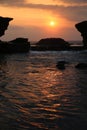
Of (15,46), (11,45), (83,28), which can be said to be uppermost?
(83,28)

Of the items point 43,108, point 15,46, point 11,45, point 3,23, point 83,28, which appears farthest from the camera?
point 83,28

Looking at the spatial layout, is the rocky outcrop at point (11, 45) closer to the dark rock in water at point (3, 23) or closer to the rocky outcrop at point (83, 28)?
the dark rock in water at point (3, 23)

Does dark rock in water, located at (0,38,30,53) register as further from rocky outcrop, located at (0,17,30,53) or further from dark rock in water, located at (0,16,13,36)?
dark rock in water, located at (0,16,13,36)

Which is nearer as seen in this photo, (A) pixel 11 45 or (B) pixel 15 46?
(A) pixel 11 45

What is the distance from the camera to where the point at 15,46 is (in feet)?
292

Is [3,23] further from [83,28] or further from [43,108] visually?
[43,108]

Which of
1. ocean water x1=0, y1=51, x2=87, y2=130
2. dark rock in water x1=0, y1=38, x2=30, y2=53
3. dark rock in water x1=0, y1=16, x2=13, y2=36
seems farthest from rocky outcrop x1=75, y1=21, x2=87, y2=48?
ocean water x1=0, y1=51, x2=87, y2=130

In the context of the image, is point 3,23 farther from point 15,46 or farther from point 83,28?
point 83,28

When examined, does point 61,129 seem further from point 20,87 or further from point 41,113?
point 20,87

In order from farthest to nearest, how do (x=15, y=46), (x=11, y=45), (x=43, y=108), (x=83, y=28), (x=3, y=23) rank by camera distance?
(x=83, y=28) → (x=3, y=23) → (x=15, y=46) → (x=11, y=45) → (x=43, y=108)

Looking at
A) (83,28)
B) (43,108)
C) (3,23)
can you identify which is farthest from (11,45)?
(43,108)

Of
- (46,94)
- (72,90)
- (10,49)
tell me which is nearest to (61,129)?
(46,94)

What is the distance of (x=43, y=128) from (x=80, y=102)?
5.24m

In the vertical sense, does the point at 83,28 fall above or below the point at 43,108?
below
